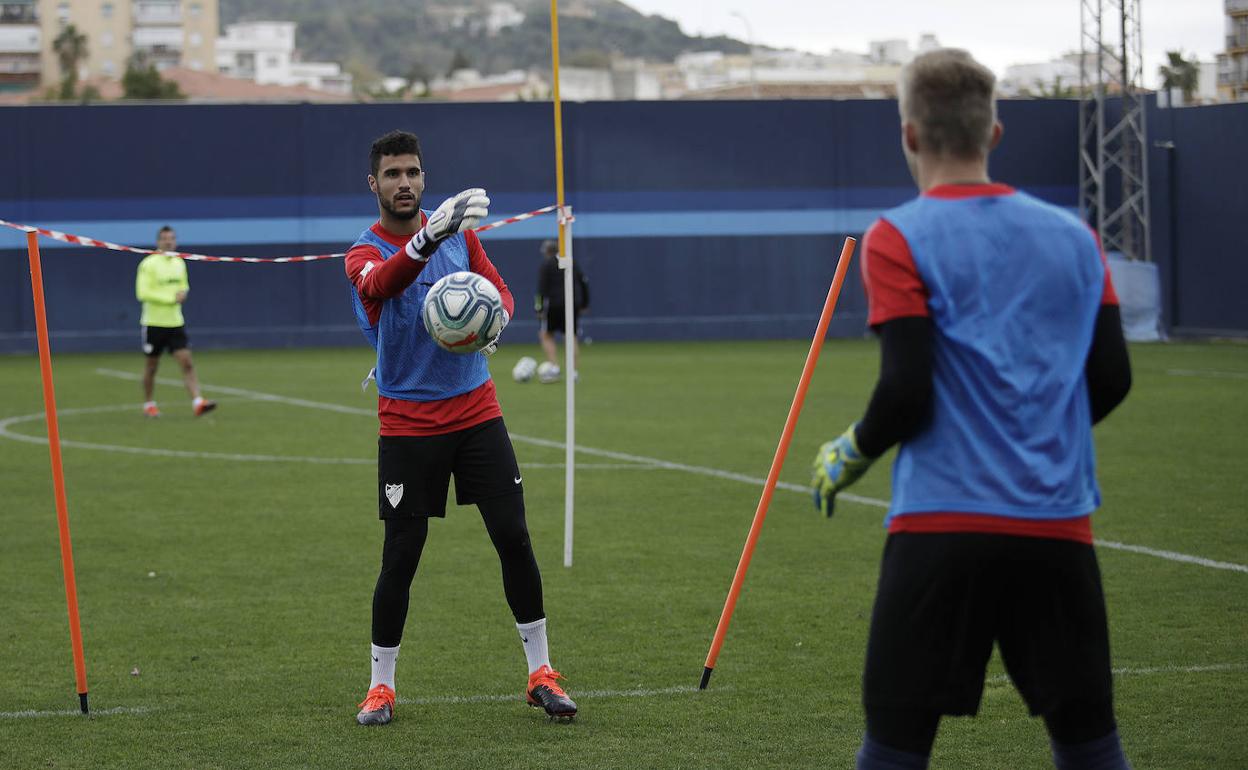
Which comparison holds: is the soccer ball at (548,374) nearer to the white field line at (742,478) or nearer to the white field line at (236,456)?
the white field line at (742,478)

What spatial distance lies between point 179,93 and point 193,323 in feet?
235

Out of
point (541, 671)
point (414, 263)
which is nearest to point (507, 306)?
point (414, 263)

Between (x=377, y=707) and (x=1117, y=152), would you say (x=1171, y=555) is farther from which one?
(x=1117, y=152)

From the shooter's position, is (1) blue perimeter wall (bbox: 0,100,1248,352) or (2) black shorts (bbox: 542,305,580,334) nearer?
(2) black shorts (bbox: 542,305,580,334)

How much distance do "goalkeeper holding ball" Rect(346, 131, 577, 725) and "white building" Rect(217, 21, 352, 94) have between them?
601ft

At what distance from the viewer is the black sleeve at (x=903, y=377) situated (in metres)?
3.37

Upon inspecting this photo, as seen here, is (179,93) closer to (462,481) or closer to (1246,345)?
(1246,345)

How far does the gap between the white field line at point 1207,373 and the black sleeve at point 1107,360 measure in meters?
19.8

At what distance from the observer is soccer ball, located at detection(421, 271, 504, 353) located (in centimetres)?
573

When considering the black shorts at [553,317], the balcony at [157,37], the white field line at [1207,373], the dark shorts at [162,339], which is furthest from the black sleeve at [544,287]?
the balcony at [157,37]

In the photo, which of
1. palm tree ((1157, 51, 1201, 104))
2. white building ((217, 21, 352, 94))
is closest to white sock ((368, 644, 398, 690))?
palm tree ((1157, 51, 1201, 104))

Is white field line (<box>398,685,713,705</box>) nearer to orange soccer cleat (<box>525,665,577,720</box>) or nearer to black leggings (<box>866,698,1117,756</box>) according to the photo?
orange soccer cleat (<box>525,665,577,720</box>)

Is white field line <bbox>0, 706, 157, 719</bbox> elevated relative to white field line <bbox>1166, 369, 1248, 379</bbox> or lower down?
elevated

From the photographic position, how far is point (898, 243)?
3400 mm
